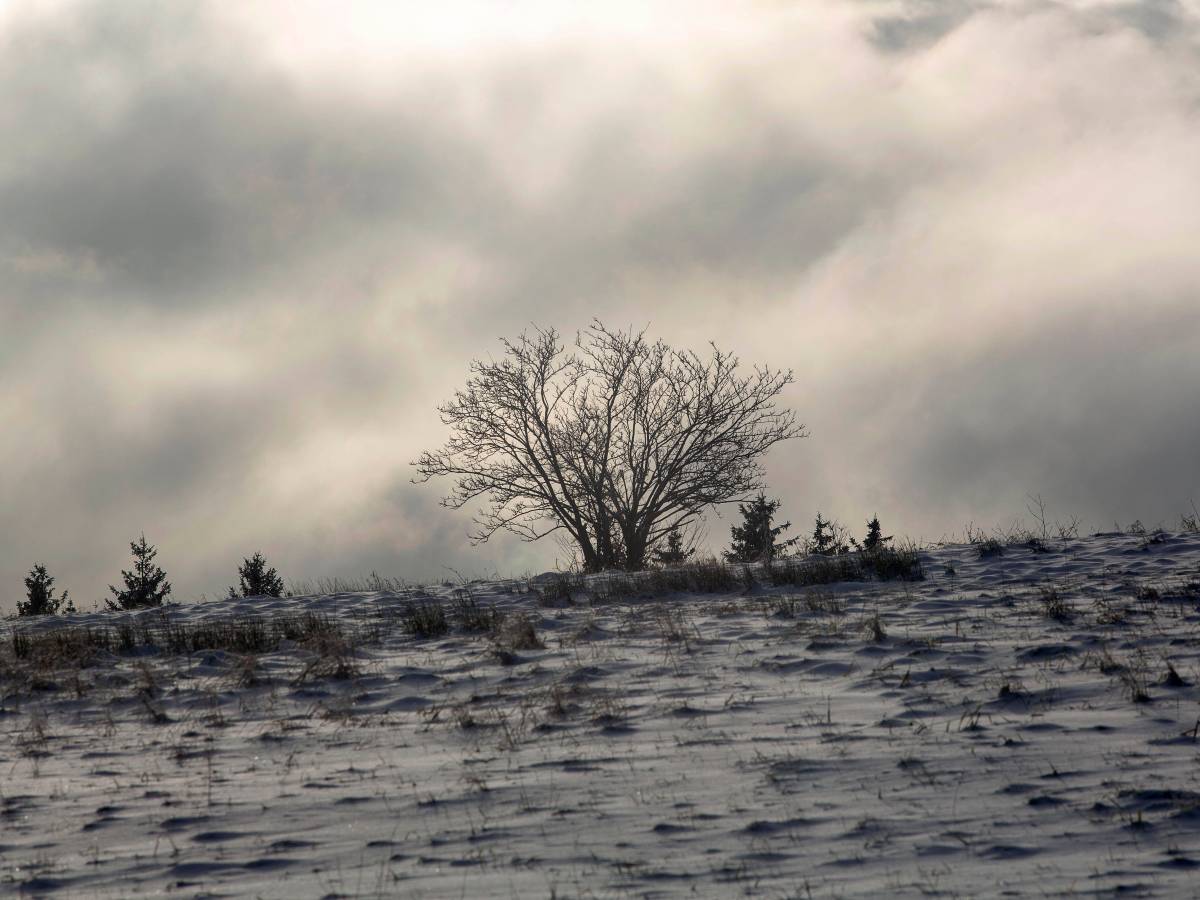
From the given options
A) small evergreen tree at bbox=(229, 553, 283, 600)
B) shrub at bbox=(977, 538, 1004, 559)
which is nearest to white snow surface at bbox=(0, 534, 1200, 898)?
shrub at bbox=(977, 538, 1004, 559)

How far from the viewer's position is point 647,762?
669 centimetres

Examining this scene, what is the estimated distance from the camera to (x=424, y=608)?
12.8 m

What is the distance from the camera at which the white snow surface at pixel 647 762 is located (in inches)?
202

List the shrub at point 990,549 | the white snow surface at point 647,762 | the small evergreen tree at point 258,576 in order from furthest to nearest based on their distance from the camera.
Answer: the small evergreen tree at point 258,576
the shrub at point 990,549
the white snow surface at point 647,762

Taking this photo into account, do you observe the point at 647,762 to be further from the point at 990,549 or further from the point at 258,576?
the point at 258,576

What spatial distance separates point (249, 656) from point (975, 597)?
7491 mm

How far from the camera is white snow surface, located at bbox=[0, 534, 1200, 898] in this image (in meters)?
5.12

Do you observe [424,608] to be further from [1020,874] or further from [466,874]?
[1020,874]

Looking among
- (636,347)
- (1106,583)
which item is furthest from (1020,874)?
(636,347)

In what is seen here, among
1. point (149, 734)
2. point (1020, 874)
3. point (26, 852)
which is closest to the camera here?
point (1020, 874)


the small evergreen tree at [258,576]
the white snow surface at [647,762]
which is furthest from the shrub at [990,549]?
the small evergreen tree at [258,576]

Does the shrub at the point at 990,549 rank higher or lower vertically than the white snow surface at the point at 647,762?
higher

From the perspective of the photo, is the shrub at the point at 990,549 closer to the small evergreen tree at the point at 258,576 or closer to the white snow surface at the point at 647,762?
the white snow surface at the point at 647,762

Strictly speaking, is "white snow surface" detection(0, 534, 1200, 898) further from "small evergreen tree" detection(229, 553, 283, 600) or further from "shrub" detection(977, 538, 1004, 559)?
"small evergreen tree" detection(229, 553, 283, 600)
